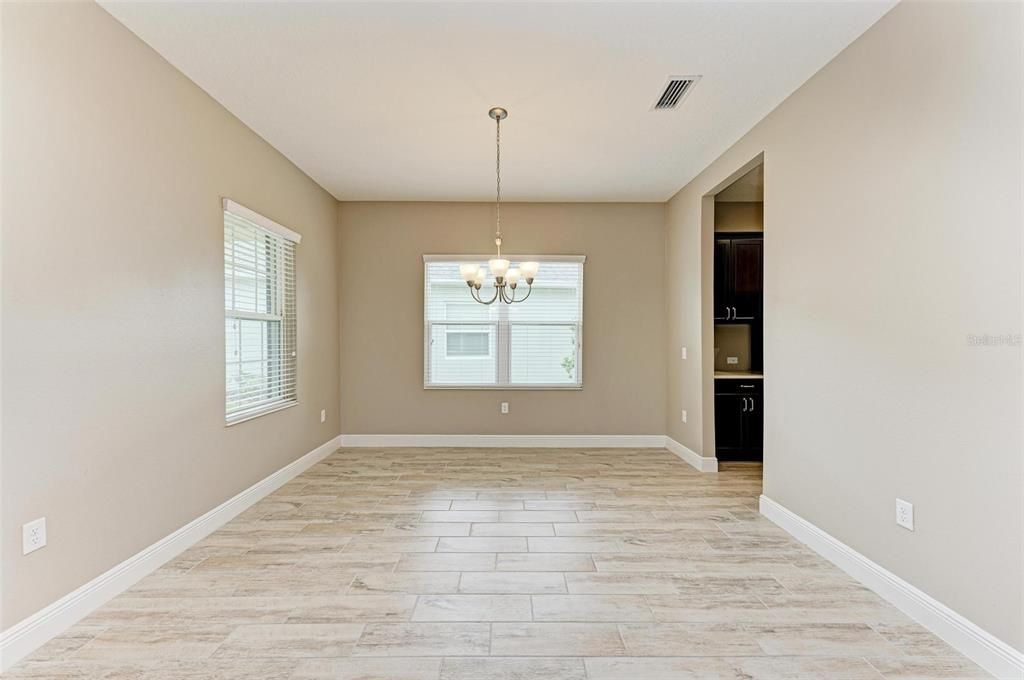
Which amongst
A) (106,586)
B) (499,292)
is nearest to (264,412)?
(106,586)

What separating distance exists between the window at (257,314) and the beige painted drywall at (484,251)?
1.24 metres

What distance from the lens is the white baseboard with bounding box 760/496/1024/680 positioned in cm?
190

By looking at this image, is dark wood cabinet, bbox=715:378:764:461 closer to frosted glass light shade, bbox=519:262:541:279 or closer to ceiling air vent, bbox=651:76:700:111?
frosted glass light shade, bbox=519:262:541:279

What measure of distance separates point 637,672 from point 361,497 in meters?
2.64

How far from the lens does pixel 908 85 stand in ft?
7.64

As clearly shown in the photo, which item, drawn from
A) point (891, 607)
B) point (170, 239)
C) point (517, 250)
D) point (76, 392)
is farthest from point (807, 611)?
point (517, 250)

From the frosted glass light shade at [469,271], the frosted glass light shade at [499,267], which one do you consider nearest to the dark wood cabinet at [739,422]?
the frosted glass light shade at [499,267]

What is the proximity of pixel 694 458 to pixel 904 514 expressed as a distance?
2643 millimetres

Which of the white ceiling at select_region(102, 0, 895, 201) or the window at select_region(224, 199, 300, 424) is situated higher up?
the white ceiling at select_region(102, 0, 895, 201)

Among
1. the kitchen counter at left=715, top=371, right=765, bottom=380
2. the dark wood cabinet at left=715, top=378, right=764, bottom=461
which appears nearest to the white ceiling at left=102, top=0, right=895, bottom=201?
the kitchen counter at left=715, top=371, right=765, bottom=380

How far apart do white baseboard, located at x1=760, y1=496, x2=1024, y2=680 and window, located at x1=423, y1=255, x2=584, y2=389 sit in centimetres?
309

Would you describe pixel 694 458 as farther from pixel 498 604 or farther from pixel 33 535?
pixel 33 535

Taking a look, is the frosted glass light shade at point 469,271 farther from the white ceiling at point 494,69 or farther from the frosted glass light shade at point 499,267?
the white ceiling at point 494,69

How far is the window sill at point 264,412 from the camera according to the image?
11.8 ft
